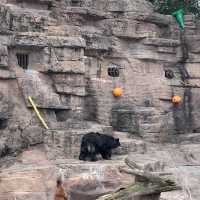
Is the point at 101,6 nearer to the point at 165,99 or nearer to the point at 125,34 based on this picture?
the point at 125,34

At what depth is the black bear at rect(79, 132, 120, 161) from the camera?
1509 centimetres

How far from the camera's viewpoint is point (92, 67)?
63.0 ft

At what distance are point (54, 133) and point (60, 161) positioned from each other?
127cm

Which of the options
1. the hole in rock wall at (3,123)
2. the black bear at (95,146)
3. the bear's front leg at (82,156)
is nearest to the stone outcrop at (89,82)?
the hole in rock wall at (3,123)

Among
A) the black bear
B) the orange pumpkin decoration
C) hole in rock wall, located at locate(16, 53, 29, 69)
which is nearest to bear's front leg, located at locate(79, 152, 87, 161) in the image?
the black bear

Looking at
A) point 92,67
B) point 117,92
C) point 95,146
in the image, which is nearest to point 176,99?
point 117,92

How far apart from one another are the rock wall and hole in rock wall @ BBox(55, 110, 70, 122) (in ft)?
0.12

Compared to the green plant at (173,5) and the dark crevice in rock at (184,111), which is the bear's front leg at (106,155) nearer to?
the dark crevice in rock at (184,111)

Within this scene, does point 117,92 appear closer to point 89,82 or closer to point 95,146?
point 89,82

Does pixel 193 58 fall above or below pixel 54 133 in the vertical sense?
above

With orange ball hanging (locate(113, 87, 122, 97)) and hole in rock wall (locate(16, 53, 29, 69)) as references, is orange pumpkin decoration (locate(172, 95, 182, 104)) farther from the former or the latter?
hole in rock wall (locate(16, 53, 29, 69))

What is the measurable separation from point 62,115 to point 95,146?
3.02 meters

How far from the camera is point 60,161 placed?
48.1ft

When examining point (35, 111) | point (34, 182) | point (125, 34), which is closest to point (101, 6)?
point (125, 34)
